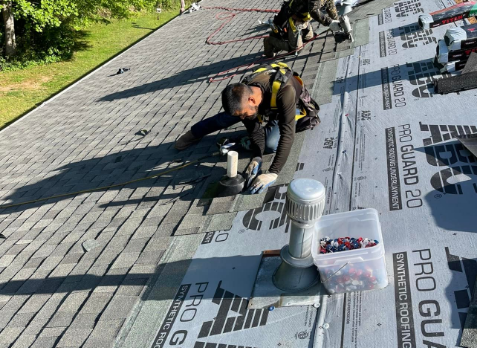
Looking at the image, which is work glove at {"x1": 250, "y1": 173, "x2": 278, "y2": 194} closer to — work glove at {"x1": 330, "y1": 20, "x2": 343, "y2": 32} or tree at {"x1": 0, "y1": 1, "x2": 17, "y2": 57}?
work glove at {"x1": 330, "y1": 20, "x2": 343, "y2": 32}

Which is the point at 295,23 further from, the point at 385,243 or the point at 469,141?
the point at 385,243

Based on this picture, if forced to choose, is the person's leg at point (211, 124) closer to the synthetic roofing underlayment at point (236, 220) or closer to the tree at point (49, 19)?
the synthetic roofing underlayment at point (236, 220)

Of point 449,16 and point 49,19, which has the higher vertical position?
point 449,16

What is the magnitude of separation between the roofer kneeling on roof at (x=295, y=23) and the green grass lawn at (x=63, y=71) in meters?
11.4

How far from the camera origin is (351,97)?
4793 millimetres

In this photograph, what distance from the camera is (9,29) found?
1677cm

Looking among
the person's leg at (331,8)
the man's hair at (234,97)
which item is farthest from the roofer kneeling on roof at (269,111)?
the person's leg at (331,8)

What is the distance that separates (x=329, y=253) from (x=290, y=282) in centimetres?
34

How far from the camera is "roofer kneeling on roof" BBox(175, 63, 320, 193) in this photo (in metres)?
3.60

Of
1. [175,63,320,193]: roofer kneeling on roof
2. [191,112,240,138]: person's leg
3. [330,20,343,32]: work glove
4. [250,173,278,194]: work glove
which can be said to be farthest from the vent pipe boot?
[330,20,343,32]: work glove

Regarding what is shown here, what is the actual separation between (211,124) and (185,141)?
14.8 inches

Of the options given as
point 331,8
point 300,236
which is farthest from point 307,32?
point 300,236

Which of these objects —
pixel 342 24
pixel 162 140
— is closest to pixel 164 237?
pixel 162 140

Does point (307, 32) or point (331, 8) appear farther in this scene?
point (307, 32)
